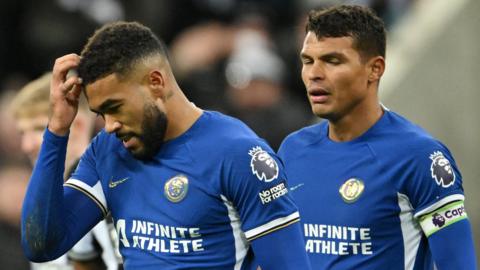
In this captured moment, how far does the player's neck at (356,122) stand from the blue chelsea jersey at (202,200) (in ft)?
2.62

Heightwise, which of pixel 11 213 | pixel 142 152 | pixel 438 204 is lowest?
pixel 438 204

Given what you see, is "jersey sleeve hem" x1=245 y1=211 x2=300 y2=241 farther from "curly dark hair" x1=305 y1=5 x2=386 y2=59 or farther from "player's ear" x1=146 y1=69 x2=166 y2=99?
"curly dark hair" x1=305 y1=5 x2=386 y2=59

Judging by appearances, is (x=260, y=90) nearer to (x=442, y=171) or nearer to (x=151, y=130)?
(x=442, y=171)

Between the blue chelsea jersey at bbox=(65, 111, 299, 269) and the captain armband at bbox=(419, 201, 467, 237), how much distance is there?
719 millimetres

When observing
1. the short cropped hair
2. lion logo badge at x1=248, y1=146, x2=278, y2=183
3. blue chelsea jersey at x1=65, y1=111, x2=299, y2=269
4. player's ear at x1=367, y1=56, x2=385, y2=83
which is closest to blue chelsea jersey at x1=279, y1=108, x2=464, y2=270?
player's ear at x1=367, y1=56, x2=385, y2=83

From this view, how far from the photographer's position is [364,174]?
552 centimetres

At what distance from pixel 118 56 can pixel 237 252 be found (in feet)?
2.97

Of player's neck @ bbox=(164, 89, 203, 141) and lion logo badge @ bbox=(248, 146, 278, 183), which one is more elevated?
player's neck @ bbox=(164, 89, 203, 141)

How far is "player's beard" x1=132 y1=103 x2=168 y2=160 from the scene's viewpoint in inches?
192

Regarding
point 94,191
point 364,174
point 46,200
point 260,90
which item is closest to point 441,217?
point 364,174

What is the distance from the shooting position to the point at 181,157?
4949mm

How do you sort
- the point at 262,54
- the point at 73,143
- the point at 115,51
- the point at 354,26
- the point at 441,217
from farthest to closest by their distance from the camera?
A: the point at 262,54 < the point at 73,143 < the point at 354,26 < the point at 441,217 < the point at 115,51

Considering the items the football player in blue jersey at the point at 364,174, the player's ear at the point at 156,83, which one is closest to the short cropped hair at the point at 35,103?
the football player in blue jersey at the point at 364,174

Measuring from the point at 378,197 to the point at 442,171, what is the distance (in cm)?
31
